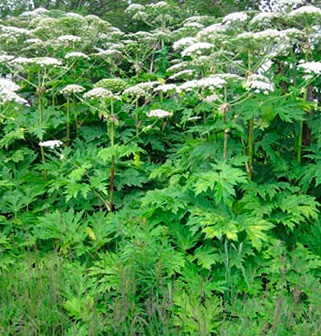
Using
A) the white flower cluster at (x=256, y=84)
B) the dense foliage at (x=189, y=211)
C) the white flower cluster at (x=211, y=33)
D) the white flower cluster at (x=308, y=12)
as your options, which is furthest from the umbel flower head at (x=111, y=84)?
the white flower cluster at (x=308, y=12)

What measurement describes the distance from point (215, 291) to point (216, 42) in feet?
7.50

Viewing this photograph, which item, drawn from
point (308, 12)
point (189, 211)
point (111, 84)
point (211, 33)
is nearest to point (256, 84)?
point (308, 12)

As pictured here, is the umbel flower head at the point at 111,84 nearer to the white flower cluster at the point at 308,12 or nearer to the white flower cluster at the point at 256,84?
the white flower cluster at the point at 256,84

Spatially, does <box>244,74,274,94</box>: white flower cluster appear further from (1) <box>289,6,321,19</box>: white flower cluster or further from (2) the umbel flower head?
(2) the umbel flower head

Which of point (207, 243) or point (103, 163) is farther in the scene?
point (103, 163)

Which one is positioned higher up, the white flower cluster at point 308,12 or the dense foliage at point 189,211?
the white flower cluster at point 308,12

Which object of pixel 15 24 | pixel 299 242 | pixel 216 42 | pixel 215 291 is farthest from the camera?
pixel 15 24

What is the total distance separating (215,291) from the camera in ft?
11.6

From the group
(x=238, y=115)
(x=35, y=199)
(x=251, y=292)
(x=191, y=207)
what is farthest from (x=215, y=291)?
(x=35, y=199)

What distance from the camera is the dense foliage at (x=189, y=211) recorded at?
2.89 meters

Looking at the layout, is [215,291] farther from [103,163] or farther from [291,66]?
[291,66]

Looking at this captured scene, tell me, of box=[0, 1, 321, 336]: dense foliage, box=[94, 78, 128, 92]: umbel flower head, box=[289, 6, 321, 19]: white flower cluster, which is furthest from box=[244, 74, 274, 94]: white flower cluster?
box=[94, 78, 128, 92]: umbel flower head

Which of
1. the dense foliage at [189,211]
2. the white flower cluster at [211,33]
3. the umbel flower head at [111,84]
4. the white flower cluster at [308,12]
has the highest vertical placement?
the white flower cluster at [308,12]

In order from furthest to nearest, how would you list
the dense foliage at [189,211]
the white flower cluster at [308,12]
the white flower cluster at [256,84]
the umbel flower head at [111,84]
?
the umbel flower head at [111,84] < the white flower cluster at [308,12] < the white flower cluster at [256,84] < the dense foliage at [189,211]
